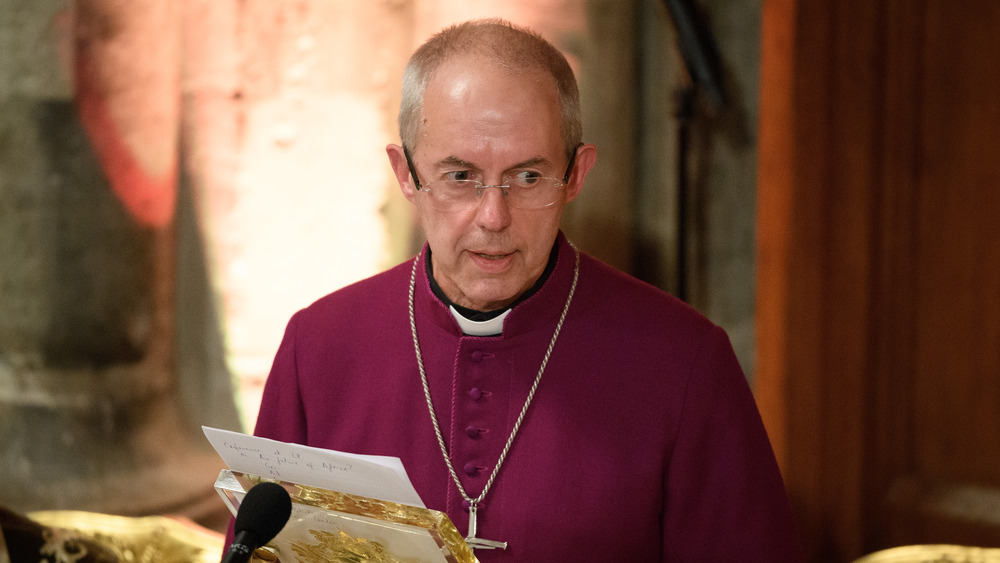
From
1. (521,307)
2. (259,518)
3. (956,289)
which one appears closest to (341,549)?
(259,518)

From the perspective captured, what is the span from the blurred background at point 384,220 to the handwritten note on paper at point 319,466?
1748mm

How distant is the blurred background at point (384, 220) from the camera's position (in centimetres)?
284

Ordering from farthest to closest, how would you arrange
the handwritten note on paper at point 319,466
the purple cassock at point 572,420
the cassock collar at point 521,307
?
the cassock collar at point 521,307, the purple cassock at point 572,420, the handwritten note on paper at point 319,466

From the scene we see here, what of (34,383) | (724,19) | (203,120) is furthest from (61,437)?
(724,19)

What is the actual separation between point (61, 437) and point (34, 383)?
0.62ft

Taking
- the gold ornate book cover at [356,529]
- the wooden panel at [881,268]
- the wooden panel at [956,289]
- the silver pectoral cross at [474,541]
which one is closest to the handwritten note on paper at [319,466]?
the gold ornate book cover at [356,529]

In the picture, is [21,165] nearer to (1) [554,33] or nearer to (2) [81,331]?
(2) [81,331]

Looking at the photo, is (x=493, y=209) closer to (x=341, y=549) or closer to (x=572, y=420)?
(x=572, y=420)

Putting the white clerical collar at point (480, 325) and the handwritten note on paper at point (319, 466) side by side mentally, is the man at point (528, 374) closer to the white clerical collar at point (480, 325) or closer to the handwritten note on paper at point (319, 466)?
the white clerical collar at point (480, 325)

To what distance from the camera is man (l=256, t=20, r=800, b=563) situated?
1678mm

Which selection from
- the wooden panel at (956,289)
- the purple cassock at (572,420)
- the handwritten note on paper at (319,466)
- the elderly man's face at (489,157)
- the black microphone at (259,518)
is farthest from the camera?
the wooden panel at (956,289)

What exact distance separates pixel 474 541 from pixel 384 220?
1.53 m

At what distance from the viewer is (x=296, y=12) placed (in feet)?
9.80

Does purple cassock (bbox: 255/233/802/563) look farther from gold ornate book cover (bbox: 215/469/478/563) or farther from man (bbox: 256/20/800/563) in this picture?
gold ornate book cover (bbox: 215/469/478/563)
